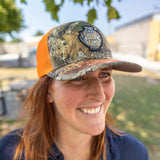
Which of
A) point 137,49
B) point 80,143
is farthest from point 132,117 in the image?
point 137,49

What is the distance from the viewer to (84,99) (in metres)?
1.03

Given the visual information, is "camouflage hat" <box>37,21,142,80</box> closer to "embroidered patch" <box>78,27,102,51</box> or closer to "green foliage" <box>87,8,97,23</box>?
"embroidered patch" <box>78,27,102,51</box>

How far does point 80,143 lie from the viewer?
1.31m

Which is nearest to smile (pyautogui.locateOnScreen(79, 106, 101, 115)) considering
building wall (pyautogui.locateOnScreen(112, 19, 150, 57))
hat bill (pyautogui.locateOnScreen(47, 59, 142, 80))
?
hat bill (pyautogui.locateOnScreen(47, 59, 142, 80))

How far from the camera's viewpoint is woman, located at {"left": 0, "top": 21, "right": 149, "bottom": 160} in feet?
3.30

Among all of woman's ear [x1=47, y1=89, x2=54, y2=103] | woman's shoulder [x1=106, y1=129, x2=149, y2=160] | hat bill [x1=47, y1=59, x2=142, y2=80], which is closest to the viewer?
hat bill [x1=47, y1=59, x2=142, y2=80]

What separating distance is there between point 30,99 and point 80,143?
59 centimetres

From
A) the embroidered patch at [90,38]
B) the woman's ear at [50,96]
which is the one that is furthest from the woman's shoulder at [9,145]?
the embroidered patch at [90,38]

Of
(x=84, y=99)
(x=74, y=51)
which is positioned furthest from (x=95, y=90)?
(x=74, y=51)

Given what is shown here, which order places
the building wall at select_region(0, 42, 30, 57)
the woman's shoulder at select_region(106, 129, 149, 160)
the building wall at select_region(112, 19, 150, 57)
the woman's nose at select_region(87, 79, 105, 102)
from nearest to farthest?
the woman's nose at select_region(87, 79, 105, 102)
the woman's shoulder at select_region(106, 129, 149, 160)
the building wall at select_region(112, 19, 150, 57)
the building wall at select_region(0, 42, 30, 57)

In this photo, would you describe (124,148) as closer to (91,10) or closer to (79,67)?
(79,67)

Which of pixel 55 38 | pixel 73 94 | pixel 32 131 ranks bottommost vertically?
pixel 32 131

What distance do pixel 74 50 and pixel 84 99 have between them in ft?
1.09

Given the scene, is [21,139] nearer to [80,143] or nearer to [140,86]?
[80,143]
